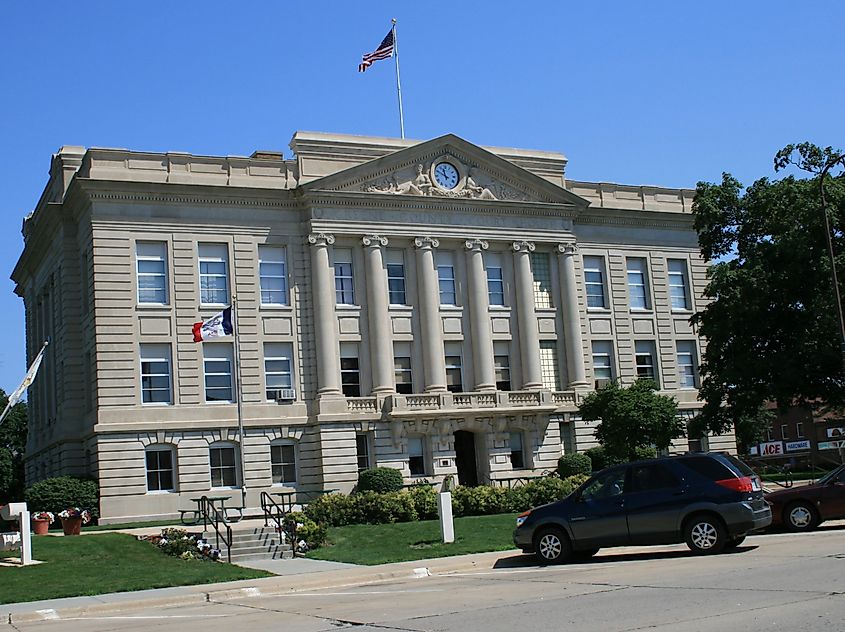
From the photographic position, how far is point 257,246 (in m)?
46.4

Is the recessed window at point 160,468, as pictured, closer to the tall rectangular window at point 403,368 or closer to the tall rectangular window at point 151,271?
the tall rectangular window at point 151,271

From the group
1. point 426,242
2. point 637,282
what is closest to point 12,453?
point 426,242

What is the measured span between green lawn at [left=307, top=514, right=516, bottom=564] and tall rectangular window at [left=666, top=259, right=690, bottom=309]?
2608 centimetres

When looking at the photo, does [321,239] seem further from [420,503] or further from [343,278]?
[420,503]

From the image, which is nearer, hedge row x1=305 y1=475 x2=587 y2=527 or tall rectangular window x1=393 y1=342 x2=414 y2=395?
hedge row x1=305 y1=475 x2=587 y2=527

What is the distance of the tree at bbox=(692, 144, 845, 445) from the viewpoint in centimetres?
4262

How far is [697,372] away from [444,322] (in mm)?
15389

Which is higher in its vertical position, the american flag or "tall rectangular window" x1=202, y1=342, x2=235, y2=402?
the american flag

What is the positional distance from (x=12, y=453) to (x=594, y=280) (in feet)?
156

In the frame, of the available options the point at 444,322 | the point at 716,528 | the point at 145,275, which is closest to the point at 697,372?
the point at 444,322

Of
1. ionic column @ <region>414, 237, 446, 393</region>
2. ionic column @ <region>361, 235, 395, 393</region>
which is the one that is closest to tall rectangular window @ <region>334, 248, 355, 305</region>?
ionic column @ <region>361, 235, 395, 393</region>

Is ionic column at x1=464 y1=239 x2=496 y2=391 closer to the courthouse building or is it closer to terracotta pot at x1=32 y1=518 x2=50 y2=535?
the courthouse building

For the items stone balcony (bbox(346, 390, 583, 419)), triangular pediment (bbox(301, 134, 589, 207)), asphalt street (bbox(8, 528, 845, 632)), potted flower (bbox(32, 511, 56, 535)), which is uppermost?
triangular pediment (bbox(301, 134, 589, 207))

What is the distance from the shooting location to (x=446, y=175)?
164 ft
